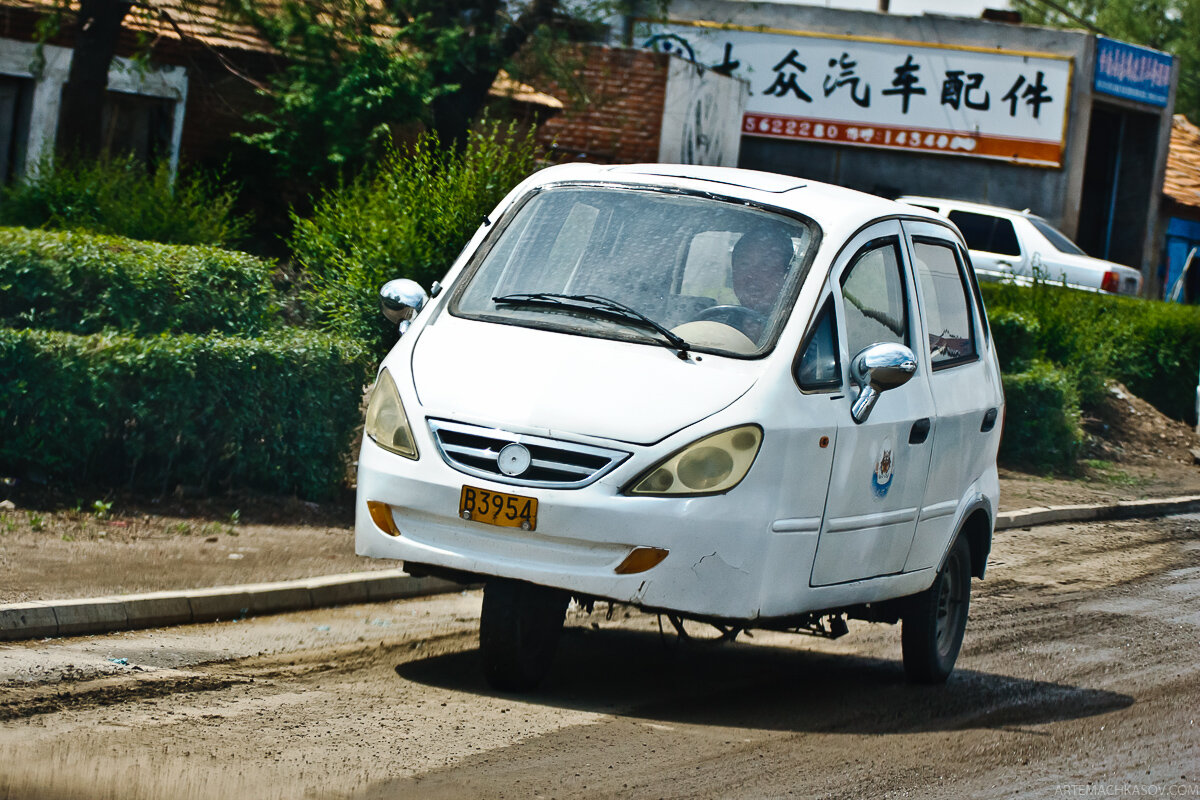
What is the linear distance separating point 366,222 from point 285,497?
2322 millimetres

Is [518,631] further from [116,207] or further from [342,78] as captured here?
[342,78]

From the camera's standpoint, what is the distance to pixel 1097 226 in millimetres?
35562

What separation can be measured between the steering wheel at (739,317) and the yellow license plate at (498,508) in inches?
46.2

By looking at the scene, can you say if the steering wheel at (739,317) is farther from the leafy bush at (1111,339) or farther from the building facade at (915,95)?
the building facade at (915,95)

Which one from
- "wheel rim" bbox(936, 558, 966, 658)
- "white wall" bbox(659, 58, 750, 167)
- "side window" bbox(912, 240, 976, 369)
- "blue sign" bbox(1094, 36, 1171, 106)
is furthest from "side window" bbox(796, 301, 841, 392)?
"blue sign" bbox(1094, 36, 1171, 106)

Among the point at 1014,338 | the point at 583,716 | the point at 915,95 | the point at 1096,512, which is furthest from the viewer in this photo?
the point at 915,95

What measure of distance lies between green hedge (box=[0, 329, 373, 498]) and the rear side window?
15819 mm

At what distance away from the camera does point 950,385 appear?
289 inches

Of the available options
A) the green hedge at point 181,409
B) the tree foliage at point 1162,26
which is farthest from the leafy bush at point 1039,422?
the tree foliage at point 1162,26

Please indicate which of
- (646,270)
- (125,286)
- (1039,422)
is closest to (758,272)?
(646,270)

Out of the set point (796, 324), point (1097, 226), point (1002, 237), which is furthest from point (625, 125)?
point (796, 324)

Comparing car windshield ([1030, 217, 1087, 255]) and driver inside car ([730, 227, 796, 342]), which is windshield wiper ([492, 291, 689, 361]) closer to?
driver inside car ([730, 227, 796, 342])

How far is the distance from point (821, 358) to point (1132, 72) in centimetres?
2887

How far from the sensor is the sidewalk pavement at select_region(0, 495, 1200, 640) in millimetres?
6901
